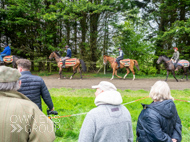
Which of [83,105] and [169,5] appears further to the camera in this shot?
[169,5]

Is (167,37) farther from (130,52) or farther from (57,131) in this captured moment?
(57,131)

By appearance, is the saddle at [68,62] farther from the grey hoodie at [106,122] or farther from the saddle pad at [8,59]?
the grey hoodie at [106,122]

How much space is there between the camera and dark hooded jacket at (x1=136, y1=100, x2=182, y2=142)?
2043 mm

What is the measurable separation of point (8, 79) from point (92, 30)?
17012 mm

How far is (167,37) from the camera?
50.2ft

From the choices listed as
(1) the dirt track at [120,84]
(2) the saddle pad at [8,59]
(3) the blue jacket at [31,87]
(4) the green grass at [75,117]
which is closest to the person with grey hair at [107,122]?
(3) the blue jacket at [31,87]

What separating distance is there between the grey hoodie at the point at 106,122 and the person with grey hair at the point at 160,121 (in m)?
0.45

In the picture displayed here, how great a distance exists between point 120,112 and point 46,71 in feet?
52.5

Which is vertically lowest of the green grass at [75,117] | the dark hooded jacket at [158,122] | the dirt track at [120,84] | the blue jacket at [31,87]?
the dirt track at [120,84]

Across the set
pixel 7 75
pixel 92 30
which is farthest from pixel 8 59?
pixel 7 75

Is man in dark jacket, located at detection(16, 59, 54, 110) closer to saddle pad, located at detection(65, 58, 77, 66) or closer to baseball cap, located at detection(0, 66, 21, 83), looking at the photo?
baseball cap, located at detection(0, 66, 21, 83)

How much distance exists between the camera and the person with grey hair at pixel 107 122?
1.64m

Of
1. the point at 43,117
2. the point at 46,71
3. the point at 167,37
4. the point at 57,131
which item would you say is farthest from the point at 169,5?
the point at 43,117

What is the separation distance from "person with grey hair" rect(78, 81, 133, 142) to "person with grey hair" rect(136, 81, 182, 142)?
0.43 meters
